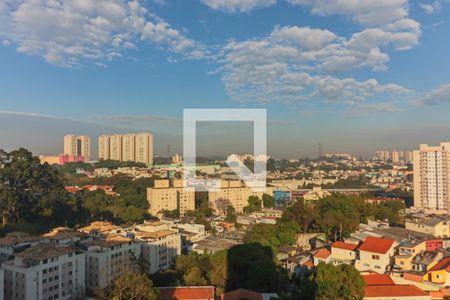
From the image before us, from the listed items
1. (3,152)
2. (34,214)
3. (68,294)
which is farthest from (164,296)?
(3,152)

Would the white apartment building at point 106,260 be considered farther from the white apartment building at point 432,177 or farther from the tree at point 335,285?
the white apartment building at point 432,177

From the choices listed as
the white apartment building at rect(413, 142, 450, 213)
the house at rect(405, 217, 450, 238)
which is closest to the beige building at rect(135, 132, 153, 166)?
the white apartment building at rect(413, 142, 450, 213)

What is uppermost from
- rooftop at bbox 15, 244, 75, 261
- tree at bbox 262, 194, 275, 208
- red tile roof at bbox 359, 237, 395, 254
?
rooftop at bbox 15, 244, 75, 261

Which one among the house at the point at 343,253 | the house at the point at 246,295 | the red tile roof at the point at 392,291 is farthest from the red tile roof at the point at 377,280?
the house at the point at 246,295

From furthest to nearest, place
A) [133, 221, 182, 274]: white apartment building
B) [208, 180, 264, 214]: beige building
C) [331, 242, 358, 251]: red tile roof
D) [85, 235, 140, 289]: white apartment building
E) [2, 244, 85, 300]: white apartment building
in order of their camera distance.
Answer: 1. [208, 180, 264, 214]: beige building
2. [133, 221, 182, 274]: white apartment building
3. [331, 242, 358, 251]: red tile roof
4. [85, 235, 140, 289]: white apartment building
5. [2, 244, 85, 300]: white apartment building

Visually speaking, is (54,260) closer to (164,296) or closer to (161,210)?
(164,296)

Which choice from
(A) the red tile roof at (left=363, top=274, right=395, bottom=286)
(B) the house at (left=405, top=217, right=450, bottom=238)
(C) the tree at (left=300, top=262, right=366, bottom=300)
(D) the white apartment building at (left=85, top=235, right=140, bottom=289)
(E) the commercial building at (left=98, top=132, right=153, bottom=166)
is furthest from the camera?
(E) the commercial building at (left=98, top=132, right=153, bottom=166)

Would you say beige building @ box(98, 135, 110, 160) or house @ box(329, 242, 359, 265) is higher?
beige building @ box(98, 135, 110, 160)

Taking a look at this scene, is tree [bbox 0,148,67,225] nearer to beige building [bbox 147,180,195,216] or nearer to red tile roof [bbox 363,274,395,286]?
beige building [bbox 147,180,195,216]
